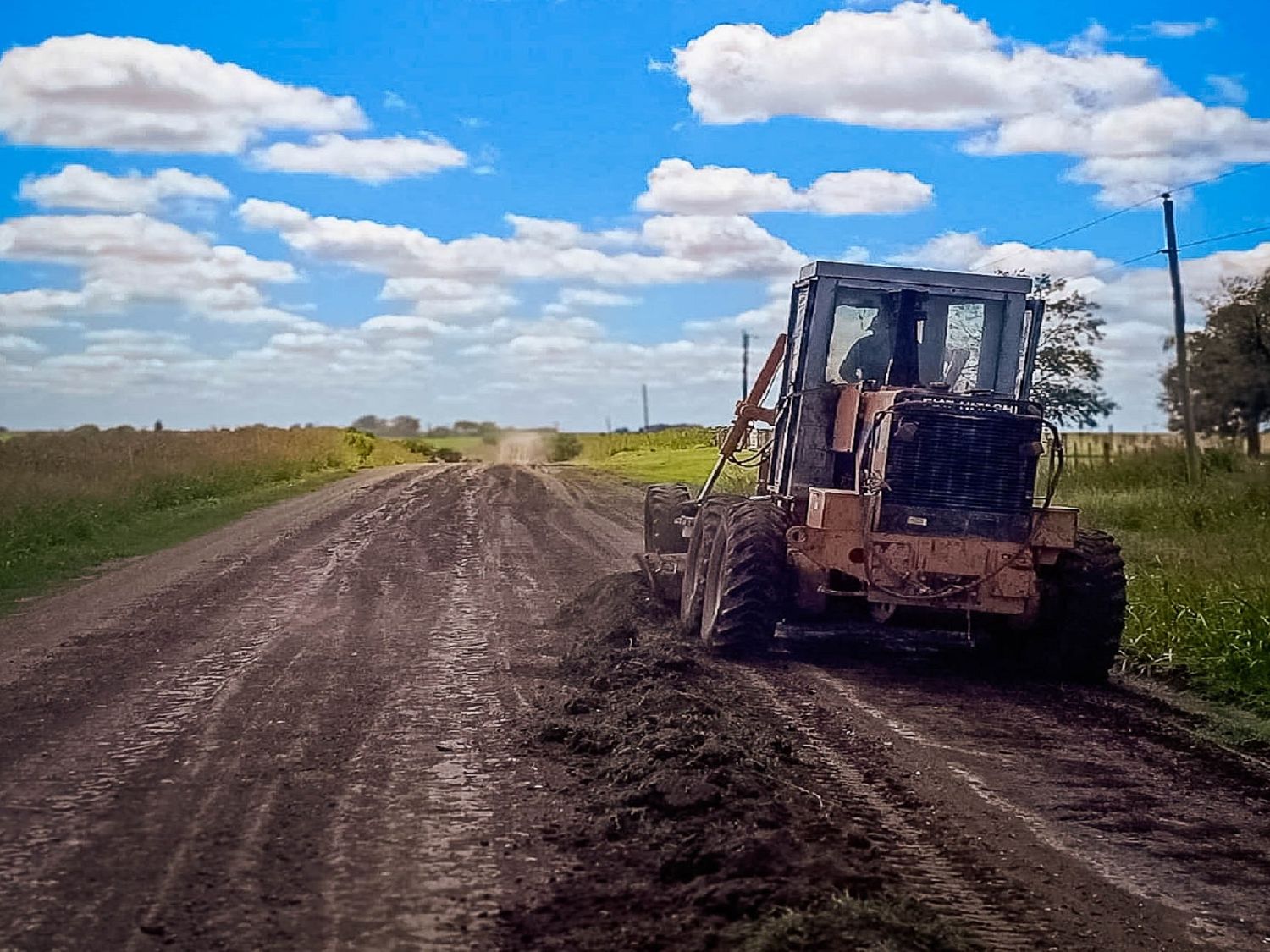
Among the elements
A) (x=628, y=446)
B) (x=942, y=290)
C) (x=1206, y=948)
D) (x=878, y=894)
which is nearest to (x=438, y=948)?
(x=878, y=894)

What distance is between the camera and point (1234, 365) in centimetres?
4500

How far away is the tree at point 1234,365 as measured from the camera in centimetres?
4447

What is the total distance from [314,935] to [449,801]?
1.76m

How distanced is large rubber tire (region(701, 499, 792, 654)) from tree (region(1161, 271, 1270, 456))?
121ft

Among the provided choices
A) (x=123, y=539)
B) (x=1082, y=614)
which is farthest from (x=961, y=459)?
(x=123, y=539)

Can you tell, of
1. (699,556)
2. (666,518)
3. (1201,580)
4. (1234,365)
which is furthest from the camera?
(1234,365)

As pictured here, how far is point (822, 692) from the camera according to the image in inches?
379

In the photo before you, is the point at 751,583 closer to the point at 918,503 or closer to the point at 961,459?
the point at 918,503

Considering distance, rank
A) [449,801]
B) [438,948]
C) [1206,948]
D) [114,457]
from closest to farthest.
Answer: [438,948], [1206,948], [449,801], [114,457]

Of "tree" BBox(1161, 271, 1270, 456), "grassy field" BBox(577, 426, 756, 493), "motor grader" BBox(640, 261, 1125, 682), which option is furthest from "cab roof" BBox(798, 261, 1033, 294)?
"tree" BBox(1161, 271, 1270, 456)

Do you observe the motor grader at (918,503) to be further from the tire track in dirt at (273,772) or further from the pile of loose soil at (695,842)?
the tire track in dirt at (273,772)

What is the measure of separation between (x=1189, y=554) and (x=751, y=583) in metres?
6.40

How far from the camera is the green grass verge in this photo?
1576cm

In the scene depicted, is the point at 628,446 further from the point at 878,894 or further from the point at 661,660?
the point at 878,894
